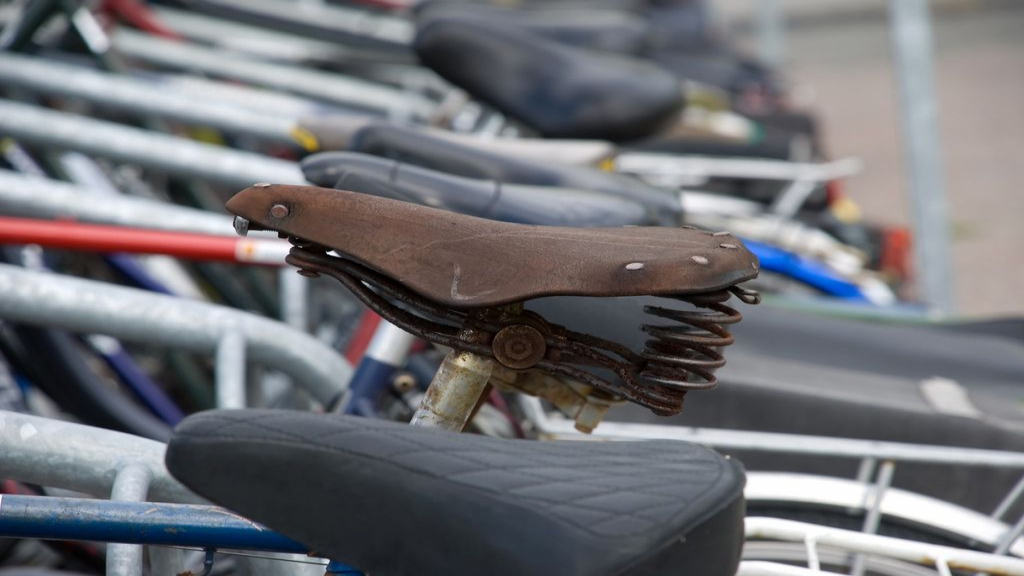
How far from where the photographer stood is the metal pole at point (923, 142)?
329 cm

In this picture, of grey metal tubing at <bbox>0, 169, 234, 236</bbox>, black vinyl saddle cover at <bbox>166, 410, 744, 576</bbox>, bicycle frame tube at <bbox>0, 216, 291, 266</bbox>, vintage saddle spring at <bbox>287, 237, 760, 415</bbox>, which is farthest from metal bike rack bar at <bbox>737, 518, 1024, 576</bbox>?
grey metal tubing at <bbox>0, 169, 234, 236</bbox>

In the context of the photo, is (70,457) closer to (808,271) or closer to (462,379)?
(462,379)

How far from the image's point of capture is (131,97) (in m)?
2.51

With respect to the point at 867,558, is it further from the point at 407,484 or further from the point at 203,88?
the point at 203,88

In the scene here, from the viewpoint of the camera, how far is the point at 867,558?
1543 millimetres

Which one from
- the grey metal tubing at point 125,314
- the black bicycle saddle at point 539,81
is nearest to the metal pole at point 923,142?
the black bicycle saddle at point 539,81

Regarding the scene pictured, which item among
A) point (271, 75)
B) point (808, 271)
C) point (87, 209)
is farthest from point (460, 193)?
point (271, 75)

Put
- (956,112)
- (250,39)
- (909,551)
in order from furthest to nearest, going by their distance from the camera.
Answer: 1. (956,112)
2. (250,39)
3. (909,551)

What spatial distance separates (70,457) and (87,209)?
0.92 m

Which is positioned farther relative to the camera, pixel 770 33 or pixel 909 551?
pixel 770 33

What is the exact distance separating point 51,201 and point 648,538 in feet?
5.01

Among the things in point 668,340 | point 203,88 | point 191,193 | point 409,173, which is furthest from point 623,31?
point 668,340

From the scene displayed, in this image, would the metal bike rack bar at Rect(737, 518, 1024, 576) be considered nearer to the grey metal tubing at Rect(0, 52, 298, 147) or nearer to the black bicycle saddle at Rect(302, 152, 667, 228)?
the black bicycle saddle at Rect(302, 152, 667, 228)

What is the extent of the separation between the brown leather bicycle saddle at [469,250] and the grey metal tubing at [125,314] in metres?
0.60
